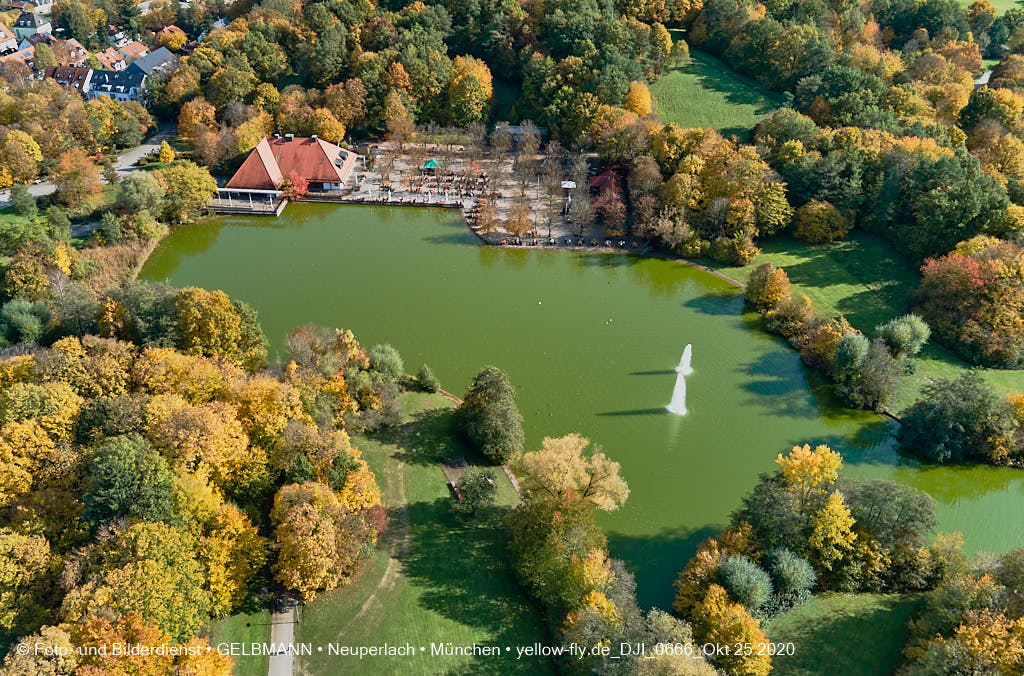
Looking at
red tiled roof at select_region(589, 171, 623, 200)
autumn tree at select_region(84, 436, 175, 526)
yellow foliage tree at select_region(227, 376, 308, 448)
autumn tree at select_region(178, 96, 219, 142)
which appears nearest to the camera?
autumn tree at select_region(84, 436, 175, 526)

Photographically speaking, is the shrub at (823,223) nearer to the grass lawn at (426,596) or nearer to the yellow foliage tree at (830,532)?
the yellow foliage tree at (830,532)

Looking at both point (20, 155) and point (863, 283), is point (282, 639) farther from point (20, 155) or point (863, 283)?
point (20, 155)

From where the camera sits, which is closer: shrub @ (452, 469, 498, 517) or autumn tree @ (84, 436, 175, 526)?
autumn tree @ (84, 436, 175, 526)

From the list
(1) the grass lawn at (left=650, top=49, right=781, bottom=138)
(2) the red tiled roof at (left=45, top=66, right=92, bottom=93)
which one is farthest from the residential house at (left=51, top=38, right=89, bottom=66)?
(1) the grass lawn at (left=650, top=49, right=781, bottom=138)

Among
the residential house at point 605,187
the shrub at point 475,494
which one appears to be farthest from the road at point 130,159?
the shrub at point 475,494

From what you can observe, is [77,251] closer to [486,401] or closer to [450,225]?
[450,225]

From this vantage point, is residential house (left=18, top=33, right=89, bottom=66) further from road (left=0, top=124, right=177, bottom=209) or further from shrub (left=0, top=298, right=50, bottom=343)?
shrub (left=0, top=298, right=50, bottom=343)

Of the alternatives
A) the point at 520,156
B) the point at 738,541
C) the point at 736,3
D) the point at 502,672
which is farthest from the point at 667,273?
the point at 736,3
